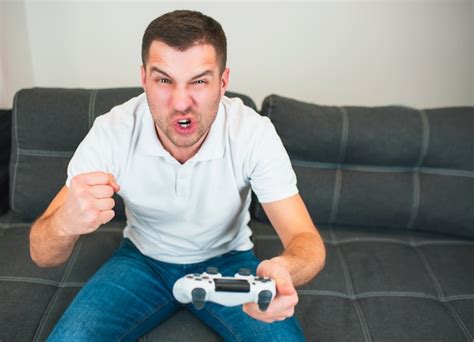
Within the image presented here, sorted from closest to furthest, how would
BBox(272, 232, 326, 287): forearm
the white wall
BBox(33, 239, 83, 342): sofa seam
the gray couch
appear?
BBox(272, 232, 326, 287): forearm < BBox(33, 239, 83, 342): sofa seam < the gray couch < the white wall

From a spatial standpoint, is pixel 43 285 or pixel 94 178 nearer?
pixel 94 178

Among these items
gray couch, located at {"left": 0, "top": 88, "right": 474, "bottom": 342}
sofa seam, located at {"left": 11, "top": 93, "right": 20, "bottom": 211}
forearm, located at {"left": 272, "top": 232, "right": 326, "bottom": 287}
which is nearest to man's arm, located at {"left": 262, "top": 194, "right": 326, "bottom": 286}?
forearm, located at {"left": 272, "top": 232, "right": 326, "bottom": 287}

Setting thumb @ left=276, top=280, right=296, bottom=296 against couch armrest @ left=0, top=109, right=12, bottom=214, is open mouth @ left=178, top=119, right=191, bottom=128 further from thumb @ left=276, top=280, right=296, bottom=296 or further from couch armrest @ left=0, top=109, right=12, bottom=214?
couch armrest @ left=0, top=109, right=12, bottom=214

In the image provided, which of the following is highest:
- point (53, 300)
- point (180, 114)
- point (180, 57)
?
point (180, 57)

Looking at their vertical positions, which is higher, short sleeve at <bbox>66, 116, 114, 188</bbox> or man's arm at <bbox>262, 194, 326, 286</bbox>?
short sleeve at <bbox>66, 116, 114, 188</bbox>

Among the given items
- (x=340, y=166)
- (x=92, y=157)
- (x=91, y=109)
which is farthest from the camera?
(x=340, y=166)

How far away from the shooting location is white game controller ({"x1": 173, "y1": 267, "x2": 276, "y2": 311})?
3.03 feet

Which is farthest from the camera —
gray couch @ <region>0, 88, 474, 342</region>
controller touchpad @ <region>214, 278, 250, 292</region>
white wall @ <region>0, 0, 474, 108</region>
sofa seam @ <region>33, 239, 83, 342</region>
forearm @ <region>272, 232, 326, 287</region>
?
white wall @ <region>0, 0, 474, 108</region>

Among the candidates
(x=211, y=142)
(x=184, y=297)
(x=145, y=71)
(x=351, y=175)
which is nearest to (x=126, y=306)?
(x=184, y=297)

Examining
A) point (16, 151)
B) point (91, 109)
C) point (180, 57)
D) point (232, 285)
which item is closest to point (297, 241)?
point (232, 285)

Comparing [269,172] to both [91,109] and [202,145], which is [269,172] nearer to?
[202,145]

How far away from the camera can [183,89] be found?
3.78 ft

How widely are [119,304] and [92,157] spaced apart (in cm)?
38

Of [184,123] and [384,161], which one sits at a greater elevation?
[184,123]
